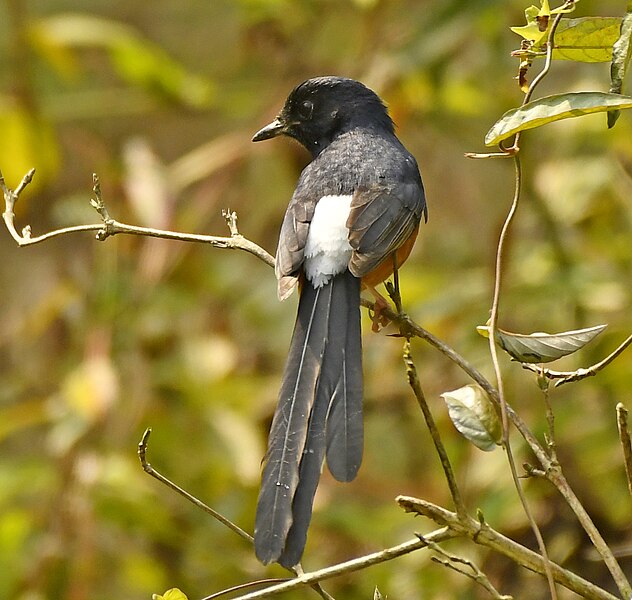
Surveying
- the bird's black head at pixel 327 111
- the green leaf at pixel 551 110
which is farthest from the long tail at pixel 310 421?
the bird's black head at pixel 327 111

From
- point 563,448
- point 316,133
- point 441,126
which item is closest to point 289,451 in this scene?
point 316,133

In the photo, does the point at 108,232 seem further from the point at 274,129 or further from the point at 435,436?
the point at 274,129

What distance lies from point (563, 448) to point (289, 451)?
6.91 feet

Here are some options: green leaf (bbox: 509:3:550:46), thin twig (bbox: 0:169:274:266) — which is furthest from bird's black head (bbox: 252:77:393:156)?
green leaf (bbox: 509:3:550:46)

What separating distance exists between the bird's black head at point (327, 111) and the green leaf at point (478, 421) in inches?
66.2

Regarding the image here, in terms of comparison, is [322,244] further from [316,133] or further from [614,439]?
[614,439]

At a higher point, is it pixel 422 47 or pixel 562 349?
pixel 422 47

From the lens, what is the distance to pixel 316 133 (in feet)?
11.4

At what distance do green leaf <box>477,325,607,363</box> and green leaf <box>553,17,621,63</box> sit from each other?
487 mm

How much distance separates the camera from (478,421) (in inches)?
74.4

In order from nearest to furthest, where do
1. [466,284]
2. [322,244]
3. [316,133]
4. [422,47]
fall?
[322,244] → [316,133] → [422,47] → [466,284]

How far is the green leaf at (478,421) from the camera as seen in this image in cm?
188

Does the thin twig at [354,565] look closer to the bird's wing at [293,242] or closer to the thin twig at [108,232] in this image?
the thin twig at [108,232]

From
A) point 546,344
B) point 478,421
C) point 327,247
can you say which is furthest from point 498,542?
point 327,247
